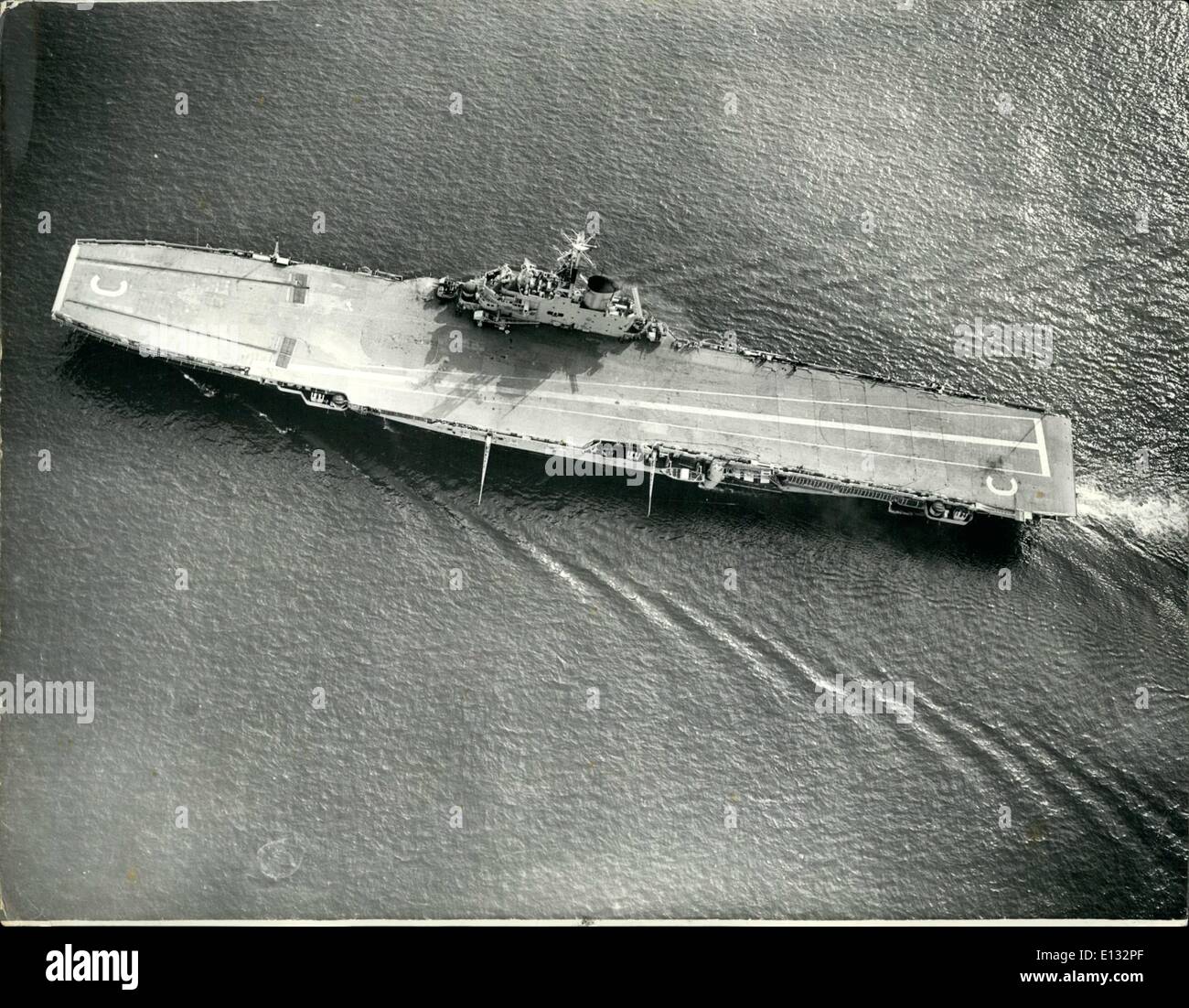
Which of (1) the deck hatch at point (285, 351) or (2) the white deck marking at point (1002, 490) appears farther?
(1) the deck hatch at point (285, 351)

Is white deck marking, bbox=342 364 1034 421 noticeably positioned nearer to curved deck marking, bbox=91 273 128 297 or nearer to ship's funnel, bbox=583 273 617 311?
ship's funnel, bbox=583 273 617 311

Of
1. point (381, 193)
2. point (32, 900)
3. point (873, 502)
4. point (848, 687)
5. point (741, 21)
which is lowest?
point (32, 900)

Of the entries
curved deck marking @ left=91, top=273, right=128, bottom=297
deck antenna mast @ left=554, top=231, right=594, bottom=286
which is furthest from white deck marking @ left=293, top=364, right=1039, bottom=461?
curved deck marking @ left=91, top=273, right=128, bottom=297

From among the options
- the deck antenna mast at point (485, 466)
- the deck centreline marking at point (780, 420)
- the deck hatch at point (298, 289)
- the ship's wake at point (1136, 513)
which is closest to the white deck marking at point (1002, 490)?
the deck centreline marking at point (780, 420)

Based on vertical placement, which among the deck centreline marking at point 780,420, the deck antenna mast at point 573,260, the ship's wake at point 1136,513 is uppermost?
the deck antenna mast at point 573,260

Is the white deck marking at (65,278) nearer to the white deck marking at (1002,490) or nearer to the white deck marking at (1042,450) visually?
the white deck marking at (1002,490)

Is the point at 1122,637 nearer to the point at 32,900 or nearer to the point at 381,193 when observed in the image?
the point at 381,193

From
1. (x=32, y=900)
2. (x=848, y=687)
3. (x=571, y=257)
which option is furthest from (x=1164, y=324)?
(x=32, y=900)

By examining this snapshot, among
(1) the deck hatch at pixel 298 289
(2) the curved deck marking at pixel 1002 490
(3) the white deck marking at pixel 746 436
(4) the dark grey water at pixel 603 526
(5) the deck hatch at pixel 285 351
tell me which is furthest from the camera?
(1) the deck hatch at pixel 298 289
